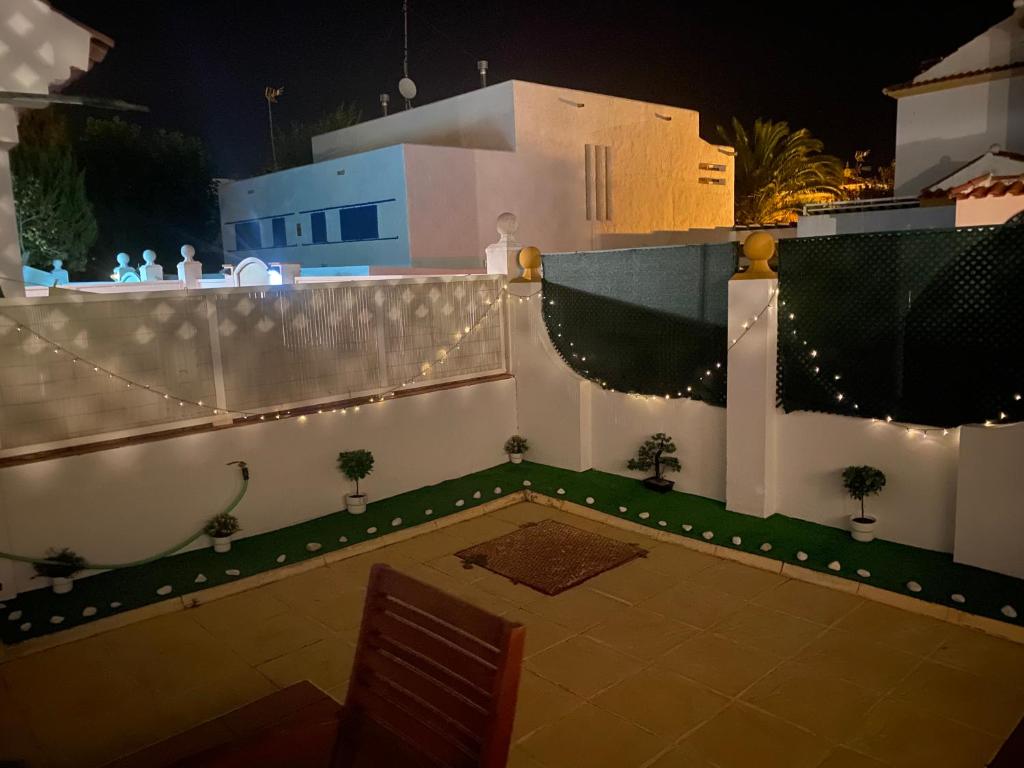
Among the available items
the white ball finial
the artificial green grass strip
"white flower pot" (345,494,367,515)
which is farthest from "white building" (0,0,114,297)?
the white ball finial

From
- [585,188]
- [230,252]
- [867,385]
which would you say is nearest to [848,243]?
[867,385]

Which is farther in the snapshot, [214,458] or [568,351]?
[568,351]

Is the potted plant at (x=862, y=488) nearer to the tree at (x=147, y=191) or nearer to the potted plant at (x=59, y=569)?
the potted plant at (x=59, y=569)

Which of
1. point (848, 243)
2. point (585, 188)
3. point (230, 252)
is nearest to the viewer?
point (848, 243)

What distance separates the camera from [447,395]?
289 inches

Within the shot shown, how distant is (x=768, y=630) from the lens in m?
4.36

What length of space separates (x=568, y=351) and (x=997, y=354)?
3.70 meters

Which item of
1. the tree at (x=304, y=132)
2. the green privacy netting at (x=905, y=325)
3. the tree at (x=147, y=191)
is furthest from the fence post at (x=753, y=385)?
the tree at (x=304, y=132)

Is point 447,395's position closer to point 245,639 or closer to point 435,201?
point 245,639

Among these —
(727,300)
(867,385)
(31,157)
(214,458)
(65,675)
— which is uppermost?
(31,157)

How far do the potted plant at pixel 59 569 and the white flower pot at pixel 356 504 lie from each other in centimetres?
209

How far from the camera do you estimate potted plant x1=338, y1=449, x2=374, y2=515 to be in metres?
6.46

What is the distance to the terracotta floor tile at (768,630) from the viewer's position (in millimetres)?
4180

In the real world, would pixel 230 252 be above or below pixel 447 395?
above
